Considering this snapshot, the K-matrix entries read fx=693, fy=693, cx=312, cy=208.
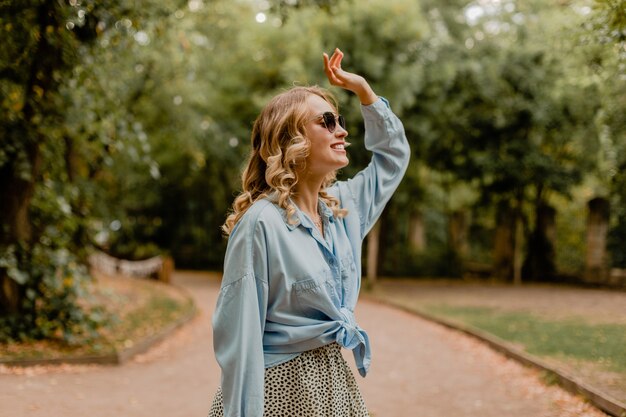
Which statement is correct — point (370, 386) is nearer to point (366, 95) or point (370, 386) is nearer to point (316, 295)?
point (366, 95)

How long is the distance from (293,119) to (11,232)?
780 centimetres

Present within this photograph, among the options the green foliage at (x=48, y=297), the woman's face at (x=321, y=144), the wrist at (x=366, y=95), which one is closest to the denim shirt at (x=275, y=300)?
the woman's face at (x=321, y=144)

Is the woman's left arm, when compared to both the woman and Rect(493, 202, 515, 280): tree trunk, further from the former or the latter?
Rect(493, 202, 515, 280): tree trunk

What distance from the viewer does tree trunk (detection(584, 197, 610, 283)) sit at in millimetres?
21203

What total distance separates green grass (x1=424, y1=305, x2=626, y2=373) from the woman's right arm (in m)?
6.72

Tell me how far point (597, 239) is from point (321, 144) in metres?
20.9

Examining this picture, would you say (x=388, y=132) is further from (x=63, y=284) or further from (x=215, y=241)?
(x=215, y=241)

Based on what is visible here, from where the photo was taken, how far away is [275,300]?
2316mm

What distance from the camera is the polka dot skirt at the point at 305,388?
2.34m

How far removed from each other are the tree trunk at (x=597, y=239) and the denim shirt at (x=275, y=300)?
2055cm

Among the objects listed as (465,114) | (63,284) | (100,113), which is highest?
(465,114)

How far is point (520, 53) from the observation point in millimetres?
19500

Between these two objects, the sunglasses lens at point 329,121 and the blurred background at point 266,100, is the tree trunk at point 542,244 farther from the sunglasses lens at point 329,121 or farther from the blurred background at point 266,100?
the sunglasses lens at point 329,121

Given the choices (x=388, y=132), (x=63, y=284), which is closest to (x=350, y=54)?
(x=63, y=284)
